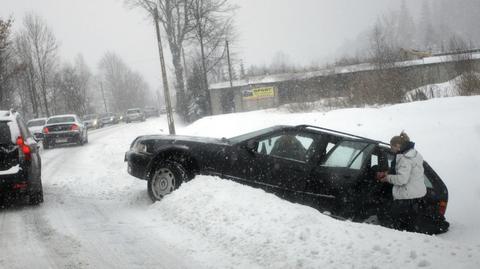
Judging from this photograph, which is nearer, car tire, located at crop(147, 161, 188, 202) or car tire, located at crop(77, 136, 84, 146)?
car tire, located at crop(147, 161, 188, 202)

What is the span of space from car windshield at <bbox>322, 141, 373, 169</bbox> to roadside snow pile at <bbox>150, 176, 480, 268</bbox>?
3.35 ft

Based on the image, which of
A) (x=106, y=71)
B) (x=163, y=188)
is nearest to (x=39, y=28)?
(x=163, y=188)

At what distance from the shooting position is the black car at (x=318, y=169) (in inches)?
257

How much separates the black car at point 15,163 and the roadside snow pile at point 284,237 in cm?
228

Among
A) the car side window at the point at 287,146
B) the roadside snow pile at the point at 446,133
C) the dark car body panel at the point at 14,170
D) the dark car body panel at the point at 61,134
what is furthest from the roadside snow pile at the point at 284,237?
the dark car body panel at the point at 61,134

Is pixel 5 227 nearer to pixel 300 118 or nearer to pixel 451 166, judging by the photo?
pixel 451 166

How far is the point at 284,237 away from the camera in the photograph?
206 inches

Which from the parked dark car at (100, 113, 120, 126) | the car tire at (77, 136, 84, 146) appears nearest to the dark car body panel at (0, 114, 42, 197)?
the car tire at (77, 136, 84, 146)

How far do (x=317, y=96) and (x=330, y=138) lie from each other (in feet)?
69.1

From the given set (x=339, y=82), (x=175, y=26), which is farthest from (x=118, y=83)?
(x=339, y=82)

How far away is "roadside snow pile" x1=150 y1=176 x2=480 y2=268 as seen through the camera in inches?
177

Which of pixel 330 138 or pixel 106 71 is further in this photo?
pixel 106 71

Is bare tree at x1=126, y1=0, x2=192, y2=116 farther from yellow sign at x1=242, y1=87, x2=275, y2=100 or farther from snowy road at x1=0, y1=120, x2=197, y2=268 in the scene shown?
snowy road at x1=0, y1=120, x2=197, y2=268

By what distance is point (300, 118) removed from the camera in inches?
668
